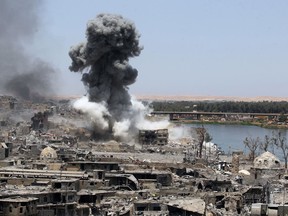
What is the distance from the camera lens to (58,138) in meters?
53.3

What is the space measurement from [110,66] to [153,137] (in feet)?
18.8

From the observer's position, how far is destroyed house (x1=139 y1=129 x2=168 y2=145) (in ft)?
188

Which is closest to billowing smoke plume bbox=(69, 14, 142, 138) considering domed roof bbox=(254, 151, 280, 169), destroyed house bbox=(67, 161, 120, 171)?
domed roof bbox=(254, 151, 280, 169)

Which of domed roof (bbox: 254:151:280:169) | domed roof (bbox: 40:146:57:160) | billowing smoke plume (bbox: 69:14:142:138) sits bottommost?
domed roof (bbox: 254:151:280:169)

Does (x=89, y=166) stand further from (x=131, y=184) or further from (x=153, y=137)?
(x=153, y=137)

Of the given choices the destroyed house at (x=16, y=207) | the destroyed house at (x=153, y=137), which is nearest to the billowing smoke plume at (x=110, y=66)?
the destroyed house at (x=153, y=137)

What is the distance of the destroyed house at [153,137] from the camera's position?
57.2 m

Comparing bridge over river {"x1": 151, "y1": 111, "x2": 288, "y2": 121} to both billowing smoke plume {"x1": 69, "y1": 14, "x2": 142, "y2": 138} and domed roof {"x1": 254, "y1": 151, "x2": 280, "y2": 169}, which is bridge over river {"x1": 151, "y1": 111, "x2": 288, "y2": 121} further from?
domed roof {"x1": 254, "y1": 151, "x2": 280, "y2": 169}

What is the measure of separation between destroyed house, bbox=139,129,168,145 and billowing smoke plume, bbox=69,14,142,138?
1.16 metres

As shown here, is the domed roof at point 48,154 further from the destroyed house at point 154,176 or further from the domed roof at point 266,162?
the domed roof at point 266,162

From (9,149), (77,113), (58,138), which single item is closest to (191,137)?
(77,113)

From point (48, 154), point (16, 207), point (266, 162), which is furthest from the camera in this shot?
point (266, 162)

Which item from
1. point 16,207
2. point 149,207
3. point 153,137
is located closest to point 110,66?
point 153,137

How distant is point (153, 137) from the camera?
57.8 meters
